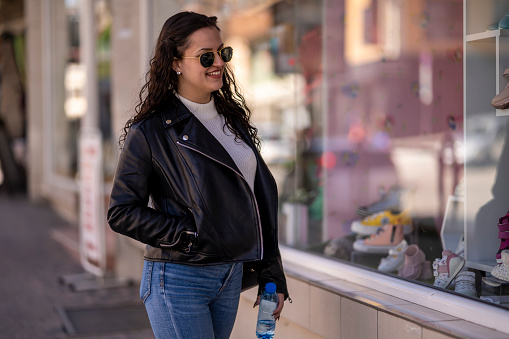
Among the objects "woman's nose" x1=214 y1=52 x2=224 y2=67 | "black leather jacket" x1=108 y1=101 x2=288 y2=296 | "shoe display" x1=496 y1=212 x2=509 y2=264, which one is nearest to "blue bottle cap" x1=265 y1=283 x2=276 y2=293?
"black leather jacket" x1=108 y1=101 x2=288 y2=296

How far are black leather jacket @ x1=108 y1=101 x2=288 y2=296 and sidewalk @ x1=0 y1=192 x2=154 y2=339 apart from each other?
10.1ft

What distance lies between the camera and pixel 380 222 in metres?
4.76

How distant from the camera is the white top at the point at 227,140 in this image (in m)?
2.79

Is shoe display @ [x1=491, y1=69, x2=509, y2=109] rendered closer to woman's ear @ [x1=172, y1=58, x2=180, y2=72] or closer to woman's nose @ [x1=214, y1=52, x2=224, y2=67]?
woman's nose @ [x1=214, y1=52, x2=224, y2=67]

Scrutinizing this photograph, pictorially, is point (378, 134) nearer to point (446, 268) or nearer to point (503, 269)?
point (446, 268)

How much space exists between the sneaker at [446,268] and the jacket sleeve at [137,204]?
144 cm

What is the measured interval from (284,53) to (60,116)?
31.2 feet

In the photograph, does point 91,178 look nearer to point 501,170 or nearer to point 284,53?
point 284,53

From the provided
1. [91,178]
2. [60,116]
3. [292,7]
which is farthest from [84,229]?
[60,116]

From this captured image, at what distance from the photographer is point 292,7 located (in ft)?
19.5

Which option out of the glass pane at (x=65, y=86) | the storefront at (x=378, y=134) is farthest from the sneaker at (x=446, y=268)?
the glass pane at (x=65, y=86)

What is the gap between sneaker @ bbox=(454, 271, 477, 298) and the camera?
130 inches

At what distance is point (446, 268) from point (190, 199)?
153cm

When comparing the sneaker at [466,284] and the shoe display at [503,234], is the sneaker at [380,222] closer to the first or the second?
the sneaker at [466,284]
